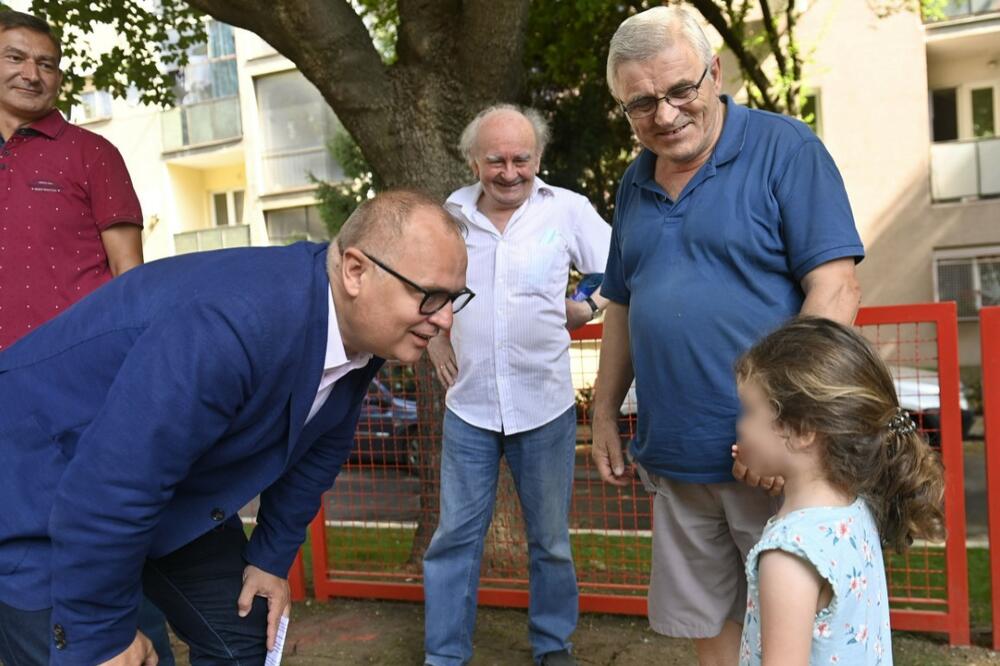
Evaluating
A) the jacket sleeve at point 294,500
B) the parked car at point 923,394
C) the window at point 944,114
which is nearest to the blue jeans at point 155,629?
the jacket sleeve at point 294,500

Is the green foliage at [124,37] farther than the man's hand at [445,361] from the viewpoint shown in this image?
Yes

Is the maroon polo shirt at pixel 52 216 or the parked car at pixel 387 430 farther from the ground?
the maroon polo shirt at pixel 52 216

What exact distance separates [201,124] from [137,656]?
23245mm

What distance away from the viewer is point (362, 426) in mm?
4523

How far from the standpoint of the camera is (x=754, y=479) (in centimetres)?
221

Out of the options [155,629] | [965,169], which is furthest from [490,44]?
[965,169]

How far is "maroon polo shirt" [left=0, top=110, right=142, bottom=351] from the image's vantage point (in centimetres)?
285

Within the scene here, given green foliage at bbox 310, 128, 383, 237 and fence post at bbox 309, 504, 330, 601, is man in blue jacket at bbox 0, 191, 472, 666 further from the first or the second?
green foliage at bbox 310, 128, 383, 237

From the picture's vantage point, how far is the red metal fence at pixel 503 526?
389 cm

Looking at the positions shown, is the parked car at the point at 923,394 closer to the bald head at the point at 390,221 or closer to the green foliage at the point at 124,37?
the bald head at the point at 390,221

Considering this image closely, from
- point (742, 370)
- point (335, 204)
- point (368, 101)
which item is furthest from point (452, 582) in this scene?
point (335, 204)

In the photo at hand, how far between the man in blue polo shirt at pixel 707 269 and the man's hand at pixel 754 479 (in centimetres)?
2

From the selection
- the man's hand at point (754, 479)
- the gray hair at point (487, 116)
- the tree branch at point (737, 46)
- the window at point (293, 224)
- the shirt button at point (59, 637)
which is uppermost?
the tree branch at point (737, 46)

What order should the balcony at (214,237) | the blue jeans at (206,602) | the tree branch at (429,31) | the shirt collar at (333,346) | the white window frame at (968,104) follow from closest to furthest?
1. the shirt collar at (333,346)
2. the blue jeans at (206,602)
3. the tree branch at (429,31)
4. the white window frame at (968,104)
5. the balcony at (214,237)
